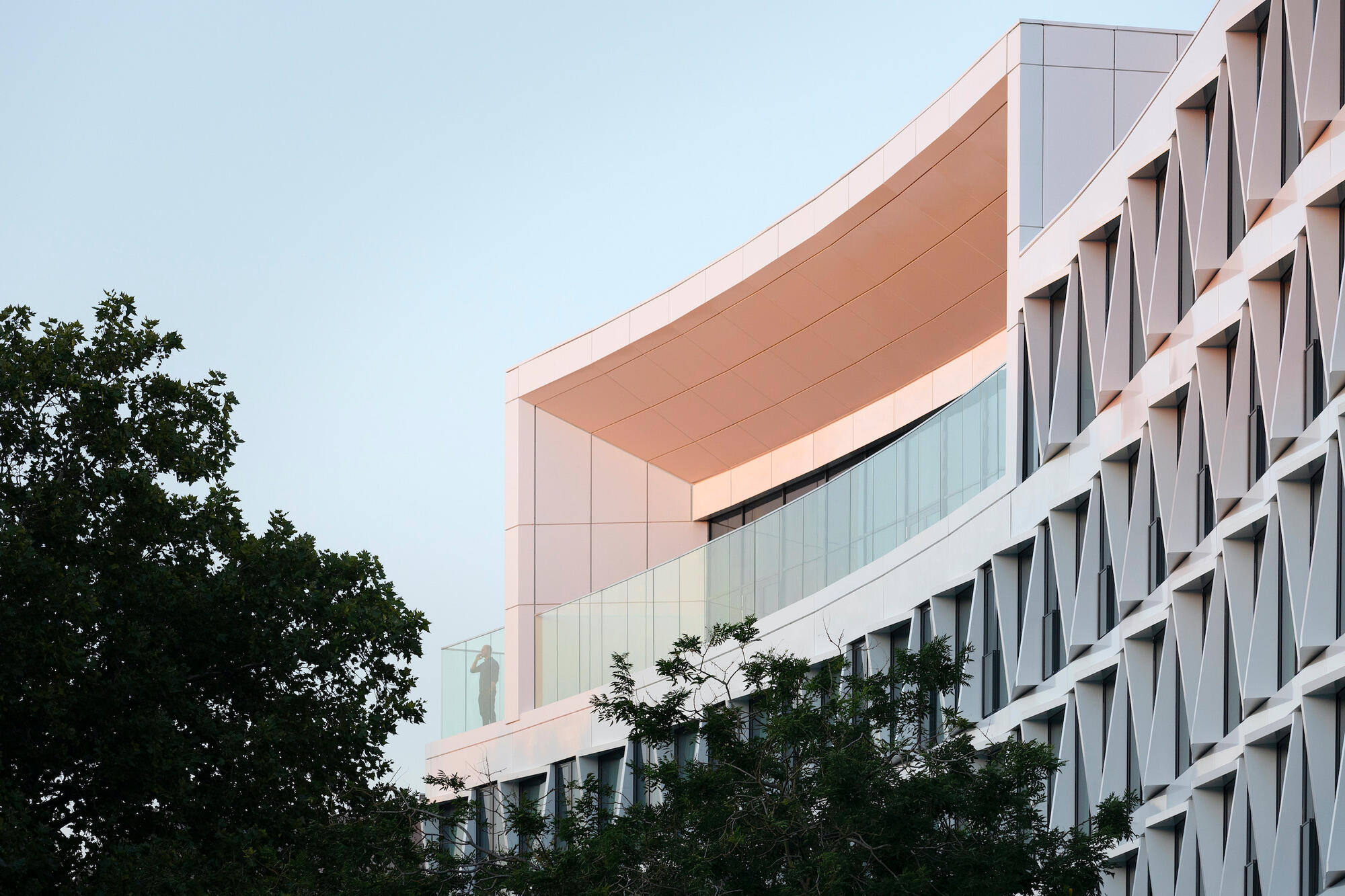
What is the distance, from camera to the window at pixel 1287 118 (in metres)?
22.4

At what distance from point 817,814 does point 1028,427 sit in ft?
39.4

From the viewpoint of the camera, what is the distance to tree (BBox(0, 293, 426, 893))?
24656mm

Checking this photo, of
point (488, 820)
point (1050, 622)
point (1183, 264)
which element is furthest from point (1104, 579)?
point (488, 820)

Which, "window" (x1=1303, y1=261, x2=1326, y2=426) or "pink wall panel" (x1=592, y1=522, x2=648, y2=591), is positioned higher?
"pink wall panel" (x1=592, y1=522, x2=648, y2=591)

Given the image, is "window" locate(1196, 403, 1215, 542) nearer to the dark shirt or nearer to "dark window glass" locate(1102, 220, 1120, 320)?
"dark window glass" locate(1102, 220, 1120, 320)

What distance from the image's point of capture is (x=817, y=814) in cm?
1869

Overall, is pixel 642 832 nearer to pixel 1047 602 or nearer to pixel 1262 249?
pixel 1262 249

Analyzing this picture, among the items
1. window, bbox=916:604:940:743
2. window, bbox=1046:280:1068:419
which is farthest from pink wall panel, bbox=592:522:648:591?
window, bbox=1046:280:1068:419

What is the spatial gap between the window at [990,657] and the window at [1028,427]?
1.82m

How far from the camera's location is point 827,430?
4481 cm

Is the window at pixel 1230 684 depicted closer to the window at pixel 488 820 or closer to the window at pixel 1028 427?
the window at pixel 1028 427

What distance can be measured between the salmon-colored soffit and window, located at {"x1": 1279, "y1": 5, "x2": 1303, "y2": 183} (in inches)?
352

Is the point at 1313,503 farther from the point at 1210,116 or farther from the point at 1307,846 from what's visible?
the point at 1210,116

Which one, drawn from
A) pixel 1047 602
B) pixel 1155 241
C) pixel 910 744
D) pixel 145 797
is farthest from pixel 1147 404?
pixel 145 797
